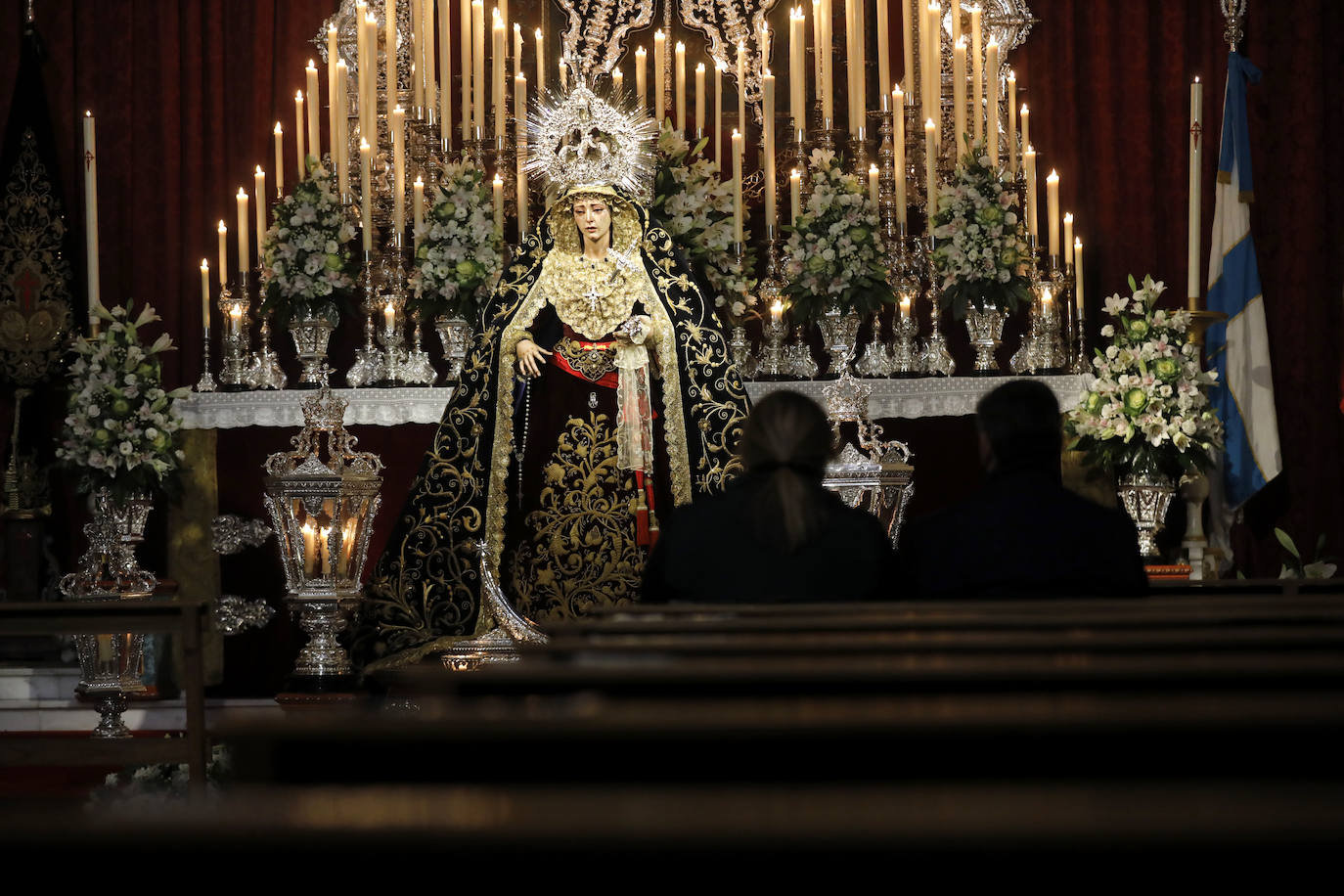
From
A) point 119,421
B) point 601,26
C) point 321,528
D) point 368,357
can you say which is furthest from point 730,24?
point 119,421

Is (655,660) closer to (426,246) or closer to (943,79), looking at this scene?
(426,246)

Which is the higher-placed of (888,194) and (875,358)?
(888,194)

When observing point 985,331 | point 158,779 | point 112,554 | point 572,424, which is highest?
point 985,331

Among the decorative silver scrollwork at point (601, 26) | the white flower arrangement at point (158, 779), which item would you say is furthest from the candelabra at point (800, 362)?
the white flower arrangement at point (158, 779)

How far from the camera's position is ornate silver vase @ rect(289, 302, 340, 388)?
659cm

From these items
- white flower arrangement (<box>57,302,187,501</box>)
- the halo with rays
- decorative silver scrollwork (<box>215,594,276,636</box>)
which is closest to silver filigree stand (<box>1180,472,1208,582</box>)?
the halo with rays

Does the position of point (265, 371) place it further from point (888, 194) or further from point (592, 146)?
point (888, 194)

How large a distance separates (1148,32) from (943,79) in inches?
44.8

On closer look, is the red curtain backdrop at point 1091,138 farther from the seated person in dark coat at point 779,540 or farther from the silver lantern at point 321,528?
the seated person in dark coat at point 779,540

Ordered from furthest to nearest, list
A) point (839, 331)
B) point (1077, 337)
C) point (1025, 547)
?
point (1077, 337)
point (839, 331)
point (1025, 547)

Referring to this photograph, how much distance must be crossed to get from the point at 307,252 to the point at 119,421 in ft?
3.63

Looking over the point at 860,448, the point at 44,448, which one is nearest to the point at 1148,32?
the point at 860,448

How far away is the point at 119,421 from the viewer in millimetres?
6164

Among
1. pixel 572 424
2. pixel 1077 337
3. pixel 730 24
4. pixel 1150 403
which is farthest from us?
pixel 730 24
